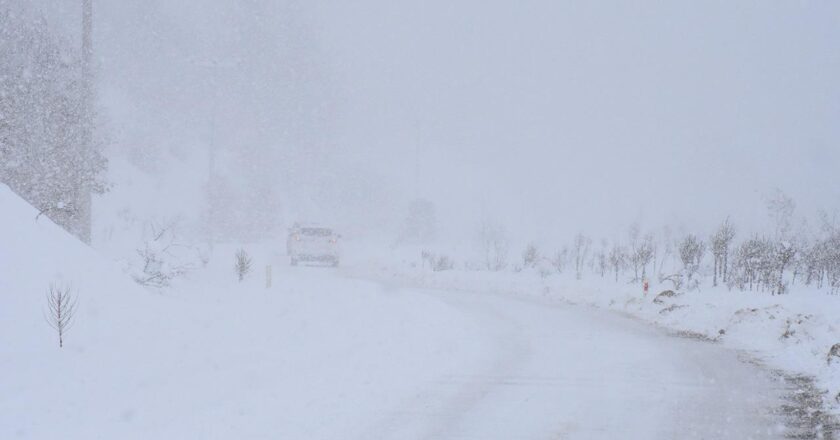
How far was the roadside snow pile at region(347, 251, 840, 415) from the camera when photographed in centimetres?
998

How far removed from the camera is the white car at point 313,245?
3064 centimetres

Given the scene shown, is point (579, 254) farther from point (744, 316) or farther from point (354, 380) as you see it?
point (354, 380)

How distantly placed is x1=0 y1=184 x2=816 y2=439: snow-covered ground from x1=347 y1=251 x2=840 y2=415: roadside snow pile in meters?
0.67

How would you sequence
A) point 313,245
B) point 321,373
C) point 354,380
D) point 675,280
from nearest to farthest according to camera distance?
point 354,380 → point 321,373 → point 675,280 → point 313,245

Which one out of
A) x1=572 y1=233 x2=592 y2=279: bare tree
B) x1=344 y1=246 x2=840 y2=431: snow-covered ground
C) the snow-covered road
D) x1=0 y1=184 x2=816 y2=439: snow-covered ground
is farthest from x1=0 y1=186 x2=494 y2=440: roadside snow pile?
x1=572 y1=233 x2=592 y2=279: bare tree

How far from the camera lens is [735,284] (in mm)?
18266

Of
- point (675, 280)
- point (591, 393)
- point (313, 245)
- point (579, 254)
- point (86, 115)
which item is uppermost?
point (86, 115)

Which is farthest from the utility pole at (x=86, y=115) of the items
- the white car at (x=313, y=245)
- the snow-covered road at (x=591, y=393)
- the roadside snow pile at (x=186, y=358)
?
the white car at (x=313, y=245)

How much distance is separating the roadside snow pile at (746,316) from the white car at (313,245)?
1014 centimetres

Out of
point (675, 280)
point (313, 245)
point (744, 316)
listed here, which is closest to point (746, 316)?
point (744, 316)

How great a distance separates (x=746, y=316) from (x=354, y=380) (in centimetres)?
868

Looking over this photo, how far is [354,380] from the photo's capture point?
27.1 feet

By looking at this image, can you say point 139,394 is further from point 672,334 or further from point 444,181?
point 444,181

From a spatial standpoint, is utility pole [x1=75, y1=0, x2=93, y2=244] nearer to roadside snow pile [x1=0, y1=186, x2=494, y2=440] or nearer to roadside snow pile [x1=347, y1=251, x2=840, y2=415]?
roadside snow pile [x1=0, y1=186, x2=494, y2=440]
